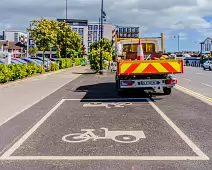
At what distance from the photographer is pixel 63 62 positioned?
42.1 metres

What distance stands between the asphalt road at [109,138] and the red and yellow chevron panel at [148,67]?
1285mm

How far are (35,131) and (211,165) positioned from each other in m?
3.72

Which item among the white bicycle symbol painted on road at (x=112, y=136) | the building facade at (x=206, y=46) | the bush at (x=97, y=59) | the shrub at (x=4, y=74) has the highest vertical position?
the building facade at (x=206, y=46)

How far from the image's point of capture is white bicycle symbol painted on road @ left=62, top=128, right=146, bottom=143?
19.0ft

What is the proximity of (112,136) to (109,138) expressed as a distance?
0.17 metres

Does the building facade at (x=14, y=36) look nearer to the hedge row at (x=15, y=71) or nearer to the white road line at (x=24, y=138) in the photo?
the hedge row at (x=15, y=71)

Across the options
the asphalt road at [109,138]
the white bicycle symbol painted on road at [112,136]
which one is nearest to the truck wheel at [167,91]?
the asphalt road at [109,138]

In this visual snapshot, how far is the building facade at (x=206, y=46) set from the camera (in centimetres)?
Result: 9924

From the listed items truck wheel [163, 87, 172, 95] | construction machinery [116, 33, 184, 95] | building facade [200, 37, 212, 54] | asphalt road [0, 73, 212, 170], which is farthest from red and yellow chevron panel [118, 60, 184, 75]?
building facade [200, 37, 212, 54]

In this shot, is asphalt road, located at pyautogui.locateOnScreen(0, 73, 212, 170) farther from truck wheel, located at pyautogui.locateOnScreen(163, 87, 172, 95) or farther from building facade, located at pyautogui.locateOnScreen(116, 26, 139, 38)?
building facade, located at pyautogui.locateOnScreen(116, 26, 139, 38)

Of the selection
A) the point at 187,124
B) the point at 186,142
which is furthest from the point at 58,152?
the point at 187,124

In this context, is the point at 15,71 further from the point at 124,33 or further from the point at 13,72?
the point at 124,33

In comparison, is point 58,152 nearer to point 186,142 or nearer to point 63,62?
point 186,142

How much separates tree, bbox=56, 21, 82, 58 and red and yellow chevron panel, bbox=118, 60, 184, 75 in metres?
42.8
